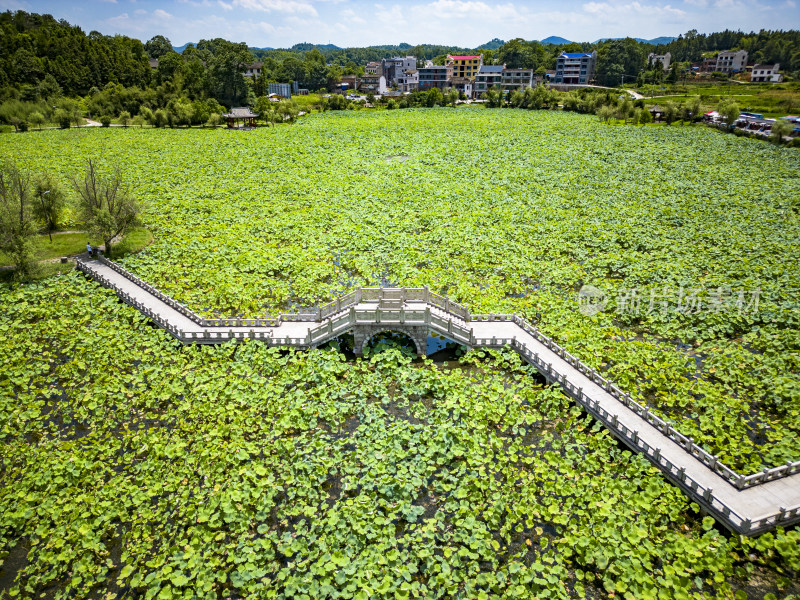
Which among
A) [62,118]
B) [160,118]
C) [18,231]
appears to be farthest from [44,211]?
[62,118]

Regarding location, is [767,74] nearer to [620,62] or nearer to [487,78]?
[620,62]

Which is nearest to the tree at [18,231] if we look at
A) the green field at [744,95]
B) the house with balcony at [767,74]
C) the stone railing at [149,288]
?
the stone railing at [149,288]

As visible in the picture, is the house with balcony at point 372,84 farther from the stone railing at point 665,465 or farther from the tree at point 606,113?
the stone railing at point 665,465

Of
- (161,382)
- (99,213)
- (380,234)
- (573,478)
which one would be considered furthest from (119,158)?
(573,478)

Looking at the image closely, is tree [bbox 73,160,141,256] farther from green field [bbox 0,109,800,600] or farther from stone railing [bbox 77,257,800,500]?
stone railing [bbox 77,257,800,500]

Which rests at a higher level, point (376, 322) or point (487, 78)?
point (487, 78)

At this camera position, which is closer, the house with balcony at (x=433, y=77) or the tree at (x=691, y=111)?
the tree at (x=691, y=111)
